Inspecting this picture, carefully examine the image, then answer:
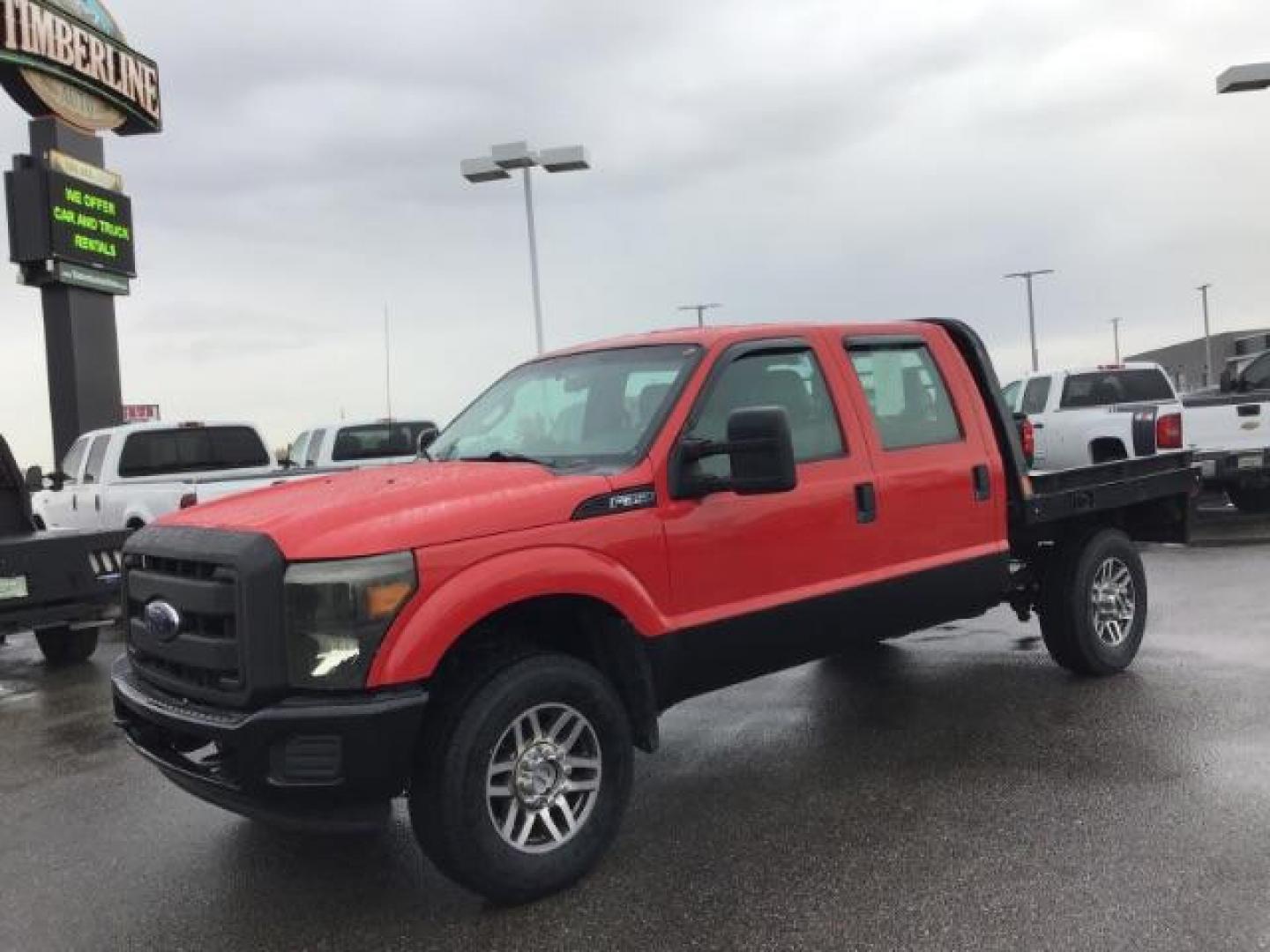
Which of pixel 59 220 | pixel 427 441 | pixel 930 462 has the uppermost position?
pixel 59 220

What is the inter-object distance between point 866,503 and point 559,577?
1651 millimetres

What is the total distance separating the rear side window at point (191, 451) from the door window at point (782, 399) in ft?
27.4

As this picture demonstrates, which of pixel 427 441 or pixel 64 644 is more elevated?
pixel 427 441

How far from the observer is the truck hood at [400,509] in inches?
138

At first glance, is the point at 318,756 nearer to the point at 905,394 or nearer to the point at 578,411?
the point at 578,411

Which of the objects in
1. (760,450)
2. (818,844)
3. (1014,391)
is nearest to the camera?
(760,450)

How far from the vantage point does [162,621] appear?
3.85 metres

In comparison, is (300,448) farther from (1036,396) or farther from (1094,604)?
(1094,604)

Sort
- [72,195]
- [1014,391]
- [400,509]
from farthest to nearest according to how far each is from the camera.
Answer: [72,195]
[1014,391]
[400,509]

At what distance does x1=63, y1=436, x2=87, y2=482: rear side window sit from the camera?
40.0 ft

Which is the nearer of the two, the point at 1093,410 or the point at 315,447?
the point at 1093,410

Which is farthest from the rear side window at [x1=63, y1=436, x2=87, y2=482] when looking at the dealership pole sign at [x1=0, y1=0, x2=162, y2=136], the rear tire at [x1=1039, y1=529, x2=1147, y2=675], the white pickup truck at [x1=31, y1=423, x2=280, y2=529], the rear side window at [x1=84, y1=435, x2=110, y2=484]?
the rear tire at [x1=1039, y1=529, x2=1147, y2=675]

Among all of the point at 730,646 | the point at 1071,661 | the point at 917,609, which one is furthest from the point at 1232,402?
the point at 730,646

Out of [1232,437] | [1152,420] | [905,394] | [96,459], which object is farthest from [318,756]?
[1232,437]
